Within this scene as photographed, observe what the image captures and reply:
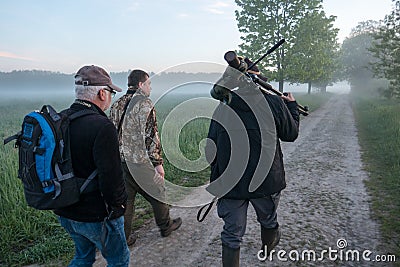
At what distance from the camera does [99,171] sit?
2.07 meters

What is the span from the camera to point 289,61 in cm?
1958

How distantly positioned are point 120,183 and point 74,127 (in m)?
0.49

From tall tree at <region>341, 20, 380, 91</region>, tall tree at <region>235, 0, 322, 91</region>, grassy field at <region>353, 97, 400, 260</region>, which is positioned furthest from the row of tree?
tall tree at <region>341, 20, 380, 91</region>

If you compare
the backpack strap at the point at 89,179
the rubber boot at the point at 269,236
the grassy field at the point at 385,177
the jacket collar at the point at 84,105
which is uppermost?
the jacket collar at the point at 84,105

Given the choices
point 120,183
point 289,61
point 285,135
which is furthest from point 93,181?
point 289,61

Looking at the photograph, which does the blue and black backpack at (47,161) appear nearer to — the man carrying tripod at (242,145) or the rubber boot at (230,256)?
the man carrying tripod at (242,145)

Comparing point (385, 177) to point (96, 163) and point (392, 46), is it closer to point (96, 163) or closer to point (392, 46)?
point (96, 163)

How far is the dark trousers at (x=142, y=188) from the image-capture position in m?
3.47

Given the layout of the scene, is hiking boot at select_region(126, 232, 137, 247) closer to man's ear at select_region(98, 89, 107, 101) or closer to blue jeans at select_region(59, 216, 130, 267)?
blue jeans at select_region(59, 216, 130, 267)

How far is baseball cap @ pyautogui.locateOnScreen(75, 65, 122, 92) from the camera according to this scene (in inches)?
86.1

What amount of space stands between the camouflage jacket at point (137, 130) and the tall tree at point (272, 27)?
17.2 metres

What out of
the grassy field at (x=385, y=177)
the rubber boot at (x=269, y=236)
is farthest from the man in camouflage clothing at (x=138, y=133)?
the grassy field at (x=385, y=177)

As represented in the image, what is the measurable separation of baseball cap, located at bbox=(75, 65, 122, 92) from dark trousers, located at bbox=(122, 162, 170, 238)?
4.57 ft

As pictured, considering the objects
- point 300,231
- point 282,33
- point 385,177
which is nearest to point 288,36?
point 282,33
